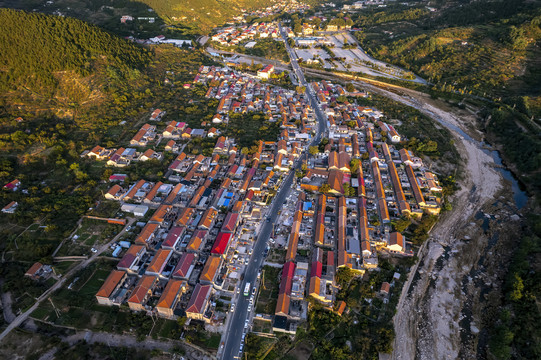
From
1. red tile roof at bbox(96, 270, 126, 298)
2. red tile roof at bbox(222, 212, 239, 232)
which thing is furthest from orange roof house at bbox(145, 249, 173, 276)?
red tile roof at bbox(222, 212, 239, 232)

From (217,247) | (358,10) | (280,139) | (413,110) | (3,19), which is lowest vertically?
(217,247)

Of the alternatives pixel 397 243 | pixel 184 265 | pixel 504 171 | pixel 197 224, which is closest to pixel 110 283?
pixel 184 265

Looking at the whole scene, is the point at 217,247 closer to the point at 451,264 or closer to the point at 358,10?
the point at 451,264

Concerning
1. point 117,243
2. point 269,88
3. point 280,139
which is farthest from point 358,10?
point 117,243

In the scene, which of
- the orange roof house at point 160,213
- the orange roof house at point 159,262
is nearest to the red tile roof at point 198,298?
the orange roof house at point 159,262

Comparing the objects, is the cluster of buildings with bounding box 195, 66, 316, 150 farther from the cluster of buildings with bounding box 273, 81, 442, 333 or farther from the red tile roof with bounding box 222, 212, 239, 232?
the red tile roof with bounding box 222, 212, 239, 232

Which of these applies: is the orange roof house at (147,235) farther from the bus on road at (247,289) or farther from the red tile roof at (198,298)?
the bus on road at (247,289)

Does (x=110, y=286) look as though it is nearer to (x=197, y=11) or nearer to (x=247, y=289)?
(x=247, y=289)
